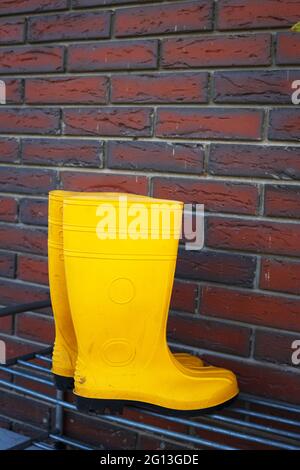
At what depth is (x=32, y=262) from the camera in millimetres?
1791

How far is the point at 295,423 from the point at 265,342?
0.77ft

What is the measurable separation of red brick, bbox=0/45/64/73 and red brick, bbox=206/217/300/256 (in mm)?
701

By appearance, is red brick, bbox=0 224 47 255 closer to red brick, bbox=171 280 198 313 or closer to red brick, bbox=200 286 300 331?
red brick, bbox=171 280 198 313

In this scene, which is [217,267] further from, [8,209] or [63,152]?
[8,209]

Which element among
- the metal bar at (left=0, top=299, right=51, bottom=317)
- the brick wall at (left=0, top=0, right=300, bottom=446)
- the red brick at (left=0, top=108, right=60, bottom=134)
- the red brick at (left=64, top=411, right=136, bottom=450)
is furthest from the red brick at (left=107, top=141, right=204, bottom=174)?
the red brick at (left=64, top=411, right=136, bottom=450)

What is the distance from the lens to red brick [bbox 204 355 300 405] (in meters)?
1.41

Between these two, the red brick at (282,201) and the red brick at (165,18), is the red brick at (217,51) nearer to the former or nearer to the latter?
the red brick at (165,18)

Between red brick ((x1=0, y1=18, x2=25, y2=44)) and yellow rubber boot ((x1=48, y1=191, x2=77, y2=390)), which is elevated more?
red brick ((x1=0, y1=18, x2=25, y2=44))

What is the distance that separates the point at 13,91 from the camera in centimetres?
181

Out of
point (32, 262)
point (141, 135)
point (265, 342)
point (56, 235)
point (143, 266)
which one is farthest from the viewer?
point (32, 262)

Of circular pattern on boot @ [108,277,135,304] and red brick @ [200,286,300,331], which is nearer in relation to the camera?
circular pattern on boot @ [108,277,135,304]

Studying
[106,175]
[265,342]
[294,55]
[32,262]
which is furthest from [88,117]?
[265,342]

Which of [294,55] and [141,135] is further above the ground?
[294,55]
